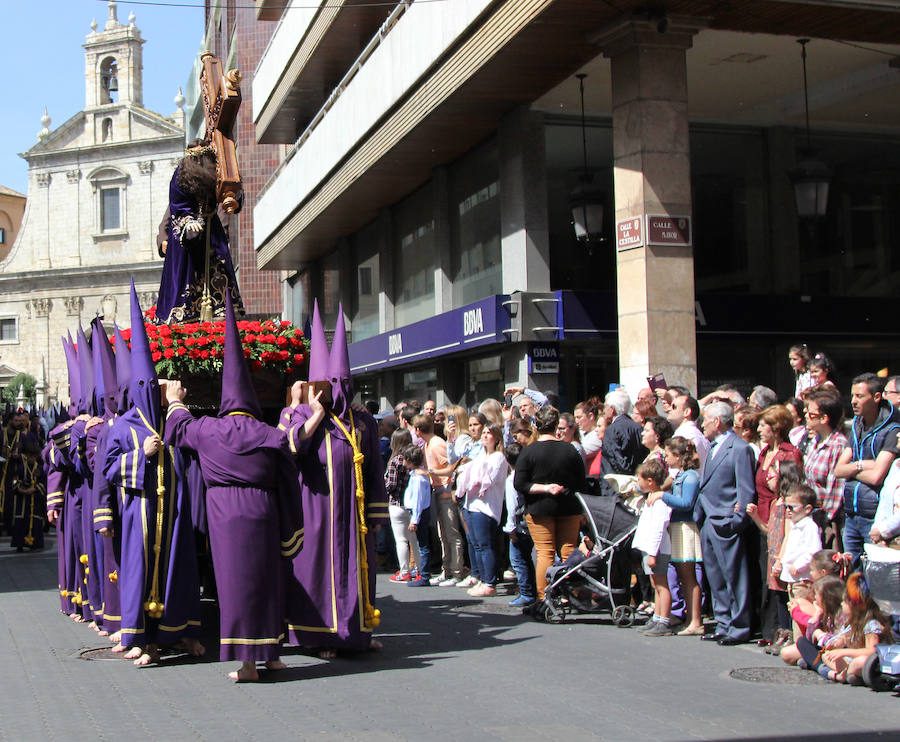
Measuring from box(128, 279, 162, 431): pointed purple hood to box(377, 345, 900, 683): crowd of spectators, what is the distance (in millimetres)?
3500

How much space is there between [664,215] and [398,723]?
8515 millimetres

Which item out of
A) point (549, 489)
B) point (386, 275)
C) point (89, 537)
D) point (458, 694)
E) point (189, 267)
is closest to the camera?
point (458, 694)

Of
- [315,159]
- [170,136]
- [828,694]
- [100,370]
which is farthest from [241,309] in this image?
[170,136]

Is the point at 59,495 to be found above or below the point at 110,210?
below

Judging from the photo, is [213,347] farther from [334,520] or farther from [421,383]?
[421,383]

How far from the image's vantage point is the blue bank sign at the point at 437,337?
17.8 meters

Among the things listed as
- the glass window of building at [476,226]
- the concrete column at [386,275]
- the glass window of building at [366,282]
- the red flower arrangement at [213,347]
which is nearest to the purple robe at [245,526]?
the red flower arrangement at [213,347]

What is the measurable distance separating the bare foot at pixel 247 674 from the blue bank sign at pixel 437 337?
10.1 meters

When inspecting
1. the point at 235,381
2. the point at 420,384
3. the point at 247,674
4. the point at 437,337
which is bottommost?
the point at 247,674

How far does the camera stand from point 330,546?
893 cm

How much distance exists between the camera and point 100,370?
1052cm

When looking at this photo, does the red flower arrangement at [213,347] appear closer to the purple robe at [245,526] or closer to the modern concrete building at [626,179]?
the purple robe at [245,526]

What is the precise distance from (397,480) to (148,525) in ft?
17.1

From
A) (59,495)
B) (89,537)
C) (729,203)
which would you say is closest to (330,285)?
(729,203)
